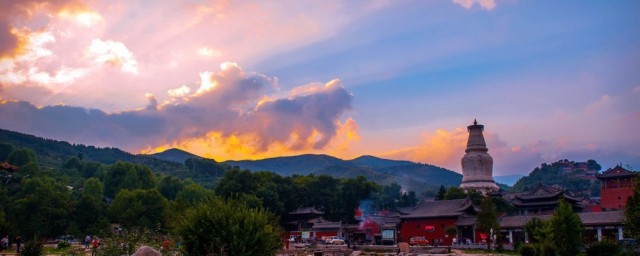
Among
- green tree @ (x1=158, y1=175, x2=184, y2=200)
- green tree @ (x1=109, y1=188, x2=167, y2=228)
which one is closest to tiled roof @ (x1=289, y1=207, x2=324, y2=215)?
green tree @ (x1=109, y1=188, x2=167, y2=228)

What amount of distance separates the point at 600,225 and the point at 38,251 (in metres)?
45.9

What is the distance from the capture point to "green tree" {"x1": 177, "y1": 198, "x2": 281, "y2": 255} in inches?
722

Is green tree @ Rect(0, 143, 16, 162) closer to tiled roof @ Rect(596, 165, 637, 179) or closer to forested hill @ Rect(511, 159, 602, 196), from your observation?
tiled roof @ Rect(596, 165, 637, 179)

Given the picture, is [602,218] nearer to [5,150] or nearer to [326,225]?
[326,225]

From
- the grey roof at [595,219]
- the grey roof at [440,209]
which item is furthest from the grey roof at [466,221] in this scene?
the grey roof at [595,219]

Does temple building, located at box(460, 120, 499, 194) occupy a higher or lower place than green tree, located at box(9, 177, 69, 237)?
higher

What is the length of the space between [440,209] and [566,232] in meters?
32.0

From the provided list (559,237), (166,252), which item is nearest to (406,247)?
(559,237)

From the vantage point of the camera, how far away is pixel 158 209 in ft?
225

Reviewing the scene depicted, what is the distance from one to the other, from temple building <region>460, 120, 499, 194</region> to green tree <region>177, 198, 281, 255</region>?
263ft

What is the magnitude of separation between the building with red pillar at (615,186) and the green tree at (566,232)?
46.9 metres

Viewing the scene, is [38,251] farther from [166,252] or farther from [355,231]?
[355,231]

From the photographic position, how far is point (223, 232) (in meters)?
18.3

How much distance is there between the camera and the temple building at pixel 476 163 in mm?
95688
